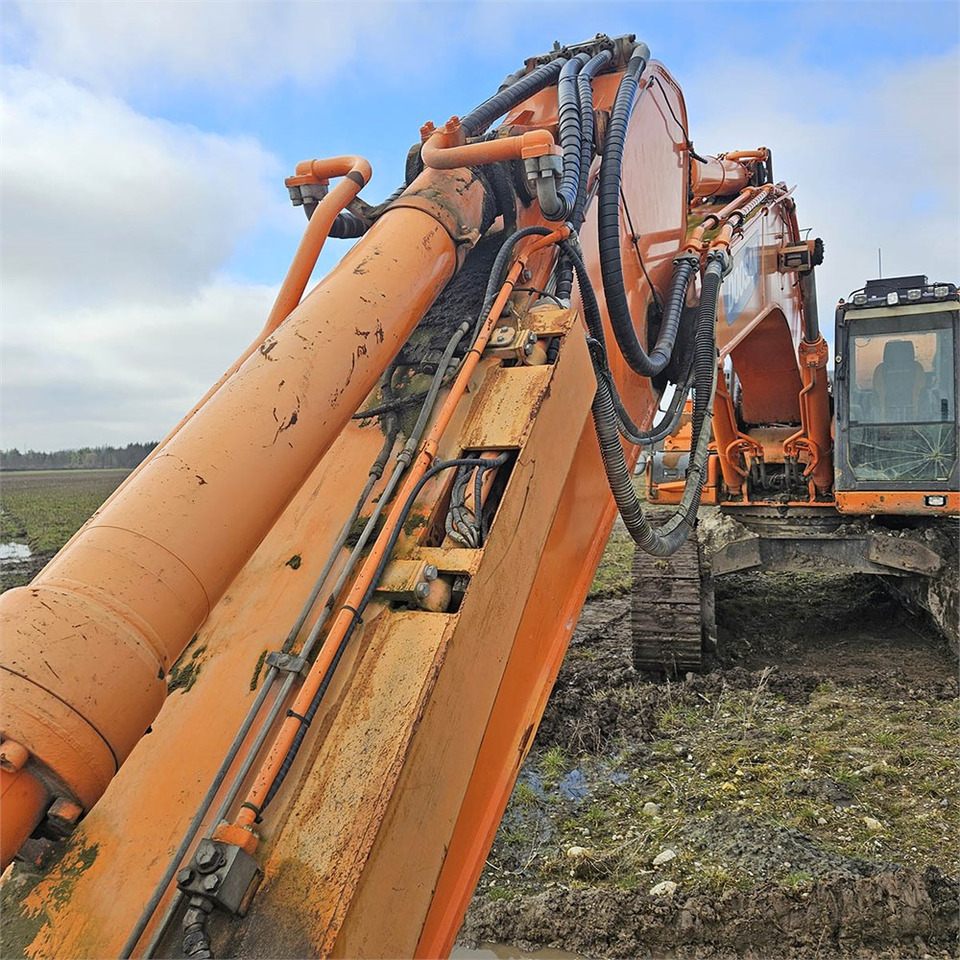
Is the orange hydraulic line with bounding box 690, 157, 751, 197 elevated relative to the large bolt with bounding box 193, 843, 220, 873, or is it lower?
elevated

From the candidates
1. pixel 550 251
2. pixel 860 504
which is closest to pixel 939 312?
pixel 860 504

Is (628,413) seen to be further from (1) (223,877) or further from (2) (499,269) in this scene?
(1) (223,877)

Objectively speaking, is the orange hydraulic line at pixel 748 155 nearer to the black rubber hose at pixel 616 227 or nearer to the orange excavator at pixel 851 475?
the orange excavator at pixel 851 475

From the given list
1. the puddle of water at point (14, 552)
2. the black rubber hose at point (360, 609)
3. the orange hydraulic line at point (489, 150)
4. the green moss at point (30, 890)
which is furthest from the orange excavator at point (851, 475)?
the puddle of water at point (14, 552)

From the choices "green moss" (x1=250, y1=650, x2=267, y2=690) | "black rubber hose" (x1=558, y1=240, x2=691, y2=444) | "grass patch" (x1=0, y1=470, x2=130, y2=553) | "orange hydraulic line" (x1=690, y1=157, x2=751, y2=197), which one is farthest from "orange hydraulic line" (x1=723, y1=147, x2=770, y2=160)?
"grass patch" (x1=0, y1=470, x2=130, y2=553)

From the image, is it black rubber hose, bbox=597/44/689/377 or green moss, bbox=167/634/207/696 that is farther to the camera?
black rubber hose, bbox=597/44/689/377

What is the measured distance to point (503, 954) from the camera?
3.11 m

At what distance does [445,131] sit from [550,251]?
0.49 meters

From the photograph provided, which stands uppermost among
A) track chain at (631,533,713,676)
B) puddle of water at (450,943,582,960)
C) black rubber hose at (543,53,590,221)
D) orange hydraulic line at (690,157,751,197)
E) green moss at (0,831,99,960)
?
orange hydraulic line at (690,157,751,197)

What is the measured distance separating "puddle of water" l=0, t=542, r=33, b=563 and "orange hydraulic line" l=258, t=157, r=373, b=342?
15.6m

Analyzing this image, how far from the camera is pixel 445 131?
2418 millimetres

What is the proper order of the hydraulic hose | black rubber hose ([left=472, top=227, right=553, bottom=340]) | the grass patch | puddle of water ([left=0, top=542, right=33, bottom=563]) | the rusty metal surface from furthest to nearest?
the grass patch
puddle of water ([left=0, top=542, right=33, bottom=563])
the hydraulic hose
black rubber hose ([left=472, top=227, right=553, bottom=340])
the rusty metal surface

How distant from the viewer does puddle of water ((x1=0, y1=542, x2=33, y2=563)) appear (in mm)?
16016

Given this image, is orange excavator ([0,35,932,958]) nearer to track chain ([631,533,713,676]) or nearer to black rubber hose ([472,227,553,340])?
black rubber hose ([472,227,553,340])
